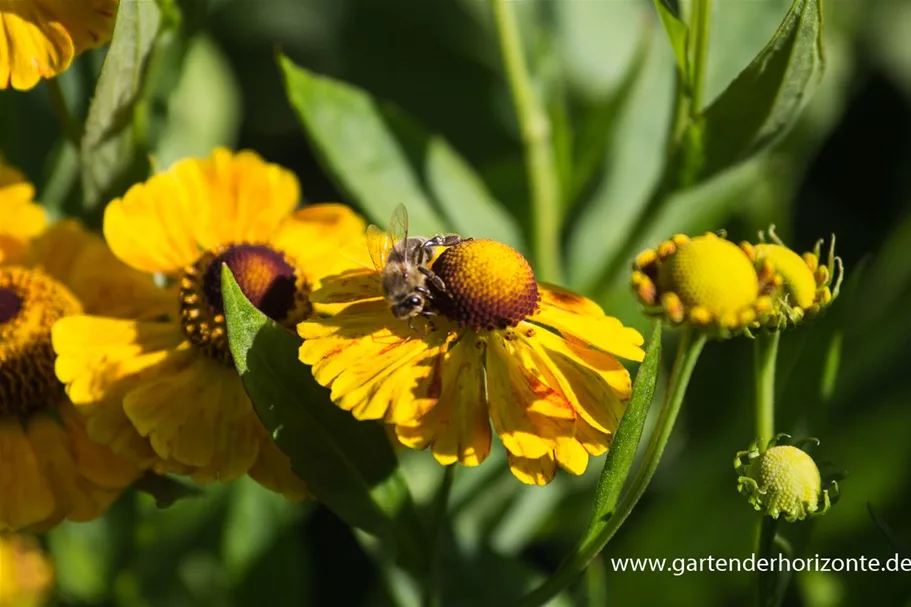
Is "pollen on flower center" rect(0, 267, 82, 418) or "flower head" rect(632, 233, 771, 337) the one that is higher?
"flower head" rect(632, 233, 771, 337)

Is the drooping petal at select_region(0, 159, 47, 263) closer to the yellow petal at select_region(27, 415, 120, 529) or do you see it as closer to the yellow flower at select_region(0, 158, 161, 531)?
the yellow flower at select_region(0, 158, 161, 531)

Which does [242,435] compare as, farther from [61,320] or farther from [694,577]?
[694,577]

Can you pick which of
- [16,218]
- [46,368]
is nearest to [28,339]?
[46,368]

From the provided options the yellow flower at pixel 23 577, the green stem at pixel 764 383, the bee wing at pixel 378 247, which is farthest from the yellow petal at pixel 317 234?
the yellow flower at pixel 23 577

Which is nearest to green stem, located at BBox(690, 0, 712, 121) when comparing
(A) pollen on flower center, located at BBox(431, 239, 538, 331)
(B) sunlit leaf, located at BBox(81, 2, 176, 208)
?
(A) pollen on flower center, located at BBox(431, 239, 538, 331)

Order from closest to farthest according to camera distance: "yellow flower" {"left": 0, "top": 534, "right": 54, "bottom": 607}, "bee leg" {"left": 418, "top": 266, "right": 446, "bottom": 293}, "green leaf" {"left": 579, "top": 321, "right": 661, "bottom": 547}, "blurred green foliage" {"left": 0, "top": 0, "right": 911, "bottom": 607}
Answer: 1. "green leaf" {"left": 579, "top": 321, "right": 661, "bottom": 547}
2. "bee leg" {"left": 418, "top": 266, "right": 446, "bottom": 293}
3. "blurred green foliage" {"left": 0, "top": 0, "right": 911, "bottom": 607}
4. "yellow flower" {"left": 0, "top": 534, "right": 54, "bottom": 607}

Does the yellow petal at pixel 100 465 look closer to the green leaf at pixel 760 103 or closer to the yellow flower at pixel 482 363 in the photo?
the yellow flower at pixel 482 363

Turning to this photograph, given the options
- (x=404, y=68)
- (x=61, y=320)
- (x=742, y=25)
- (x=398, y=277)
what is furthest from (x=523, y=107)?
(x=404, y=68)
